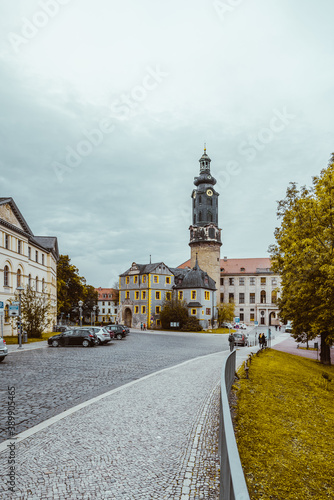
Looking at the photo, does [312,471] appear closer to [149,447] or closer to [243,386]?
[149,447]

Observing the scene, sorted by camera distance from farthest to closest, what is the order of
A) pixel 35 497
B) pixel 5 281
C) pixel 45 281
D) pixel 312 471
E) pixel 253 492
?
pixel 45 281 < pixel 5 281 < pixel 312 471 < pixel 253 492 < pixel 35 497

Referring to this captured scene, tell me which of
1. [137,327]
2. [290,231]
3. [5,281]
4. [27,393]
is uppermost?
[290,231]

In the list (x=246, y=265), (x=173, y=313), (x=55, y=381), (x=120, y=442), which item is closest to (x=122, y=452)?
(x=120, y=442)

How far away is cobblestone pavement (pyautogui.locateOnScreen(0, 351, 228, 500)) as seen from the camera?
5.20 metres

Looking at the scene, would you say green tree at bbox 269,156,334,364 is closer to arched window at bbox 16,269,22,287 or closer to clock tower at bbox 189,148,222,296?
arched window at bbox 16,269,22,287

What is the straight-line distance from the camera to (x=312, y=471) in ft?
24.5

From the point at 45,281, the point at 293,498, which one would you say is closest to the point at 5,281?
the point at 45,281

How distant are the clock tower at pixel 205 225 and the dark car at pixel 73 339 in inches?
2304

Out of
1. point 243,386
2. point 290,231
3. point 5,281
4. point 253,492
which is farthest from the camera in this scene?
point 5,281

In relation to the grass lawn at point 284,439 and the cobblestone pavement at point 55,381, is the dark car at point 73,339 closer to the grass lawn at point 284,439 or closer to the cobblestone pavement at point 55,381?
the cobblestone pavement at point 55,381

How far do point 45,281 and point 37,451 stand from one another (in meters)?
50.2

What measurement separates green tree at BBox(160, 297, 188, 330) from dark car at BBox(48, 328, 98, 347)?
39310mm

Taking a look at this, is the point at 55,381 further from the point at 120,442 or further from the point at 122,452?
the point at 122,452

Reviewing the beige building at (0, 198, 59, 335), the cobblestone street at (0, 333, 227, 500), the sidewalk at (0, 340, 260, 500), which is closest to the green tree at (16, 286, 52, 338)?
the beige building at (0, 198, 59, 335)
